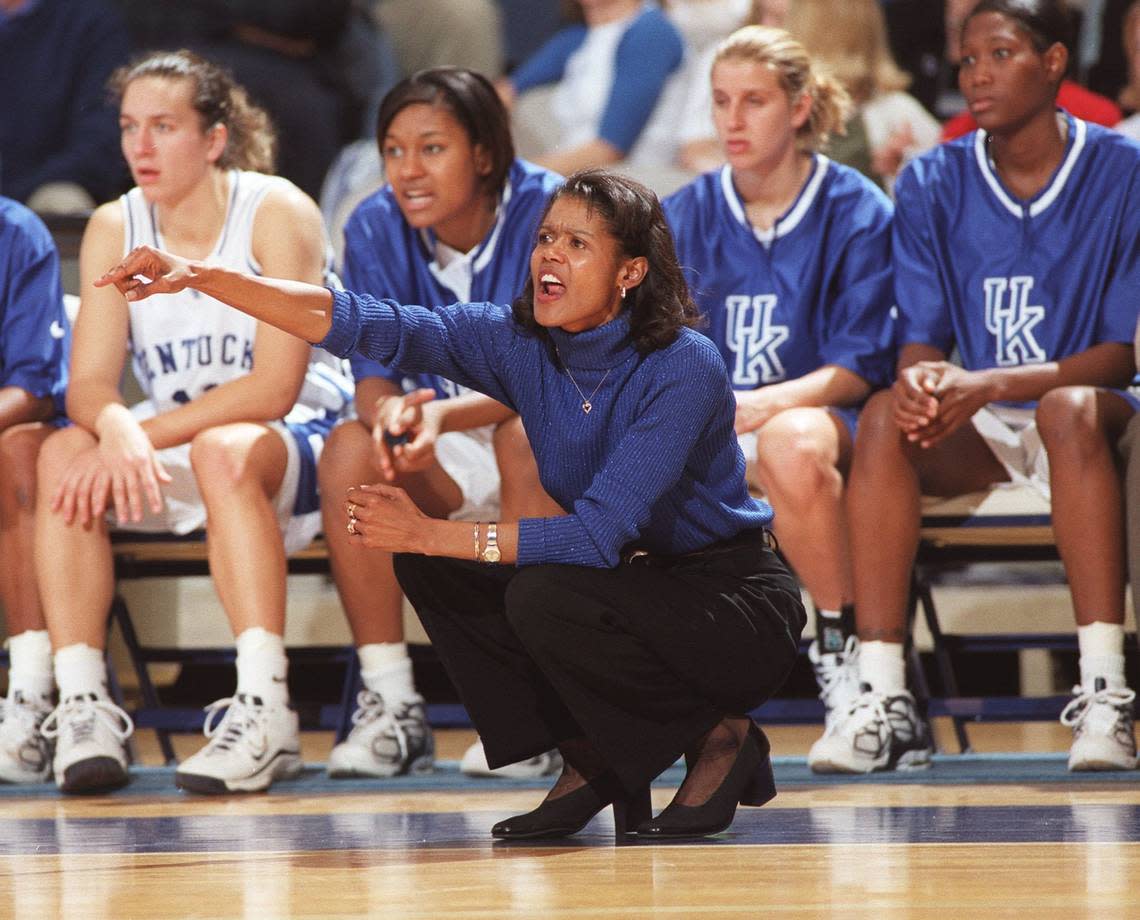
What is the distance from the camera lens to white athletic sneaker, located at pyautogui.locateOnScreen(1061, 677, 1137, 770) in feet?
9.64

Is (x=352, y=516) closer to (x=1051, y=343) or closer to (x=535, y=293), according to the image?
(x=535, y=293)

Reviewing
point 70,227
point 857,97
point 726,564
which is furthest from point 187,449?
point 857,97

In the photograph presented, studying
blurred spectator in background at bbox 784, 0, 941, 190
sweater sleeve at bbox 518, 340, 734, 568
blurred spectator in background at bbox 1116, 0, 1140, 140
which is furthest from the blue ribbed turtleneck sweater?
blurred spectator in background at bbox 1116, 0, 1140, 140

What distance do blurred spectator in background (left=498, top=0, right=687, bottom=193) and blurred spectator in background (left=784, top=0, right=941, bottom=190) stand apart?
41 centimetres

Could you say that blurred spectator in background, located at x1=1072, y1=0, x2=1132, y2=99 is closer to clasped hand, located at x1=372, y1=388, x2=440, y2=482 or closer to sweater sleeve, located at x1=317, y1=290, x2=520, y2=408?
clasped hand, located at x1=372, y1=388, x2=440, y2=482

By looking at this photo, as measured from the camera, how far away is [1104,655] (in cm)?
303

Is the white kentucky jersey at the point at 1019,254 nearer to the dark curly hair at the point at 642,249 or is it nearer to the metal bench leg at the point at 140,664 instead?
the dark curly hair at the point at 642,249

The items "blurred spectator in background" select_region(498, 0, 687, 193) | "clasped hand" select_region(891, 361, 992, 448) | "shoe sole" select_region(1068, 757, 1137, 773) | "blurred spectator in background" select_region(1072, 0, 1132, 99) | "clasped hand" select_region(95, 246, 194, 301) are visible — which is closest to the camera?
"clasped hand" select_region(95, 246, 194, 301)

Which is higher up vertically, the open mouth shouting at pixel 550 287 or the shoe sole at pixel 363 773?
the open mouth shouting at pixel 550 287

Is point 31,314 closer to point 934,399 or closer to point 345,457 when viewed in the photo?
point 345,457

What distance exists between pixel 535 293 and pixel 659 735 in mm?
634

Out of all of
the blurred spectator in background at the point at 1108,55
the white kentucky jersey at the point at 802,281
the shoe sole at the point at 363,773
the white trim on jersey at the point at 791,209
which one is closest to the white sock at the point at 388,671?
the shoe sole at the point at 363,773

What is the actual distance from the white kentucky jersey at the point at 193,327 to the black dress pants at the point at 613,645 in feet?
3.71

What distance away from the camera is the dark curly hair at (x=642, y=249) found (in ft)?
8.10
